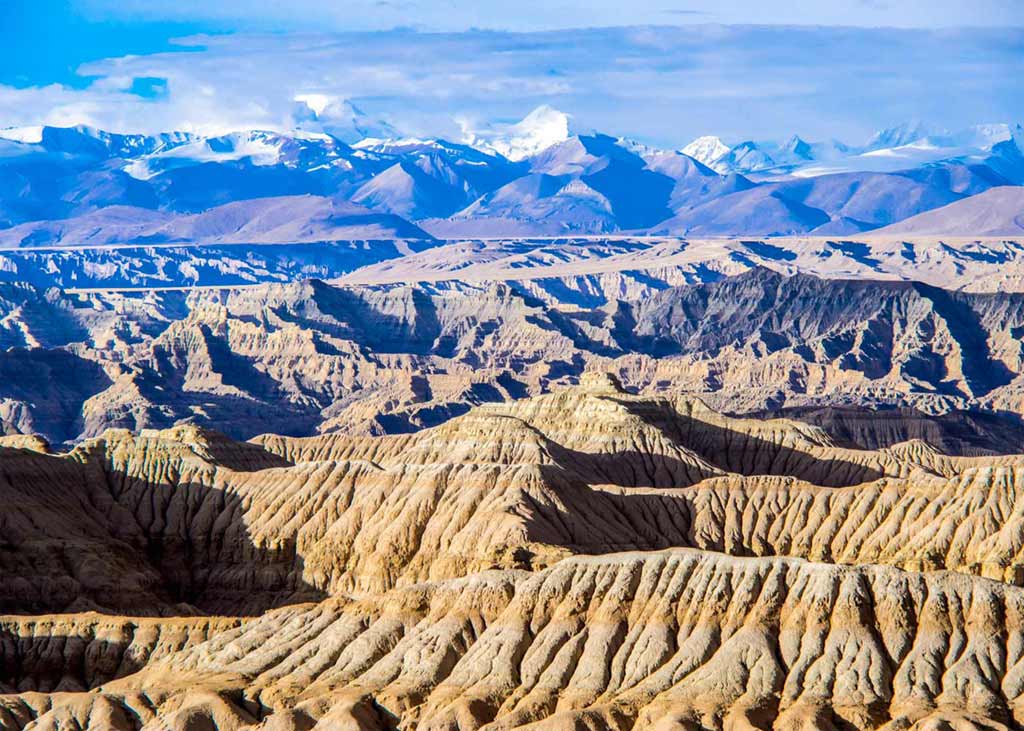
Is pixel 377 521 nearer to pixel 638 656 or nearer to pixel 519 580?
pixel 519 580

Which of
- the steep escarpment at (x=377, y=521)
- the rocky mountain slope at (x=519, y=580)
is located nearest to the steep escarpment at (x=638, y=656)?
the rocky mountain slope at (x=519, y=580)

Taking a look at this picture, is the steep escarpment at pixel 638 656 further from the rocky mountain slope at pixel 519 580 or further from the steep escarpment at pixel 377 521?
the steep escarpment at pixel 377 521

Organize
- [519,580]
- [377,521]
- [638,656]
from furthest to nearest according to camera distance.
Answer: [377,521]
[519,580]
[638,656]

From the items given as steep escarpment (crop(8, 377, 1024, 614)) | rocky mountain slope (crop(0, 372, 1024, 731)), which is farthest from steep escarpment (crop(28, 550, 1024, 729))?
steep escarpment (crop(8, 377, 1024, 614))

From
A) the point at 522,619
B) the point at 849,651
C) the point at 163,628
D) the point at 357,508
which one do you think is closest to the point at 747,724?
the point at 849,651

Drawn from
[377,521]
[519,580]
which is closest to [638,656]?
[519,580]

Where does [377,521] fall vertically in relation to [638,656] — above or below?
below

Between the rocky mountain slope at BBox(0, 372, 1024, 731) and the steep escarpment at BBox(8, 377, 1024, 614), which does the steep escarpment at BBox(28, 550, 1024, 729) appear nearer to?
the rocky mountain slope at BBox(0, 372, 1024, 731)

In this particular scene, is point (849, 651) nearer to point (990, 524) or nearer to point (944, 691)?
point (944, 691)
